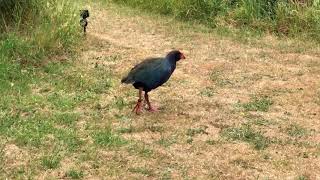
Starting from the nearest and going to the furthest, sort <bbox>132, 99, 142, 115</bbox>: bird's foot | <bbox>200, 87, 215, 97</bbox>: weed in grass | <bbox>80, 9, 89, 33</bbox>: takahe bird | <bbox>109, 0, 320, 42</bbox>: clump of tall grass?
<bbox>132, 99, 142, 115</bbox>: bird's foot < <bbox>200, 87, 215, 97</bbox>: weed in grass < <bbox>80, 9, 89, 33</bbox>: takahe bird < <bbox>109, 0, 320, 42</bbox>: clump of tall grass

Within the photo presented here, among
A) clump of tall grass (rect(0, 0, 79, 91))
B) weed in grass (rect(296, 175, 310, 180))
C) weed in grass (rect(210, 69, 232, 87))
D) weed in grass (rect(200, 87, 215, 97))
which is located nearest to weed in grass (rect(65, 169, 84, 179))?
weed in grass (rect(296, 175, 310, 180))

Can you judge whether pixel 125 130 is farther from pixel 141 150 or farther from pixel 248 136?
pixel 248 136

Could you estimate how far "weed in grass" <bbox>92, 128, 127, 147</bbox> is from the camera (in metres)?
5.77

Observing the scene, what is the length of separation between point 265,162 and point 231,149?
417 millimetres

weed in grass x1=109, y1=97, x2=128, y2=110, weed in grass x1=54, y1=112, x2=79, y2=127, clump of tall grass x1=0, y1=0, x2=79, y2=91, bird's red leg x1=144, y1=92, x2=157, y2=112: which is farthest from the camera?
clump of tall grass x1=0, y1=0, x2=79, y2=91

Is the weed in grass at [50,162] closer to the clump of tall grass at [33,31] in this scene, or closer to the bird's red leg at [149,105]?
the bird's red leg at [149,105]

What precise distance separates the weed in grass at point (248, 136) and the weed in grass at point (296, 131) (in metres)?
0.34

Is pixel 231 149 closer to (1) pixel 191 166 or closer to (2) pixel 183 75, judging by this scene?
(1) pixel 191 166

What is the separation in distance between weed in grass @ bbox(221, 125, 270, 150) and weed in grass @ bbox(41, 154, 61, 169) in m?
1.86

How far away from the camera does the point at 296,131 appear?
246 inches

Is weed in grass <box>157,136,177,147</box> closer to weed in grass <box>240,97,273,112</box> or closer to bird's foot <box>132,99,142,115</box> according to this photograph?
bird's foot <box>132,99,142,115</box>

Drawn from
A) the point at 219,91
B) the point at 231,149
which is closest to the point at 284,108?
the point at 219,91

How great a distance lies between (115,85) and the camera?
25.0ft

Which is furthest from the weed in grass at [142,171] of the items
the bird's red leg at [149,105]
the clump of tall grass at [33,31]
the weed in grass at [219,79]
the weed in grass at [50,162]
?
the clump of tall grass at [33,31]
